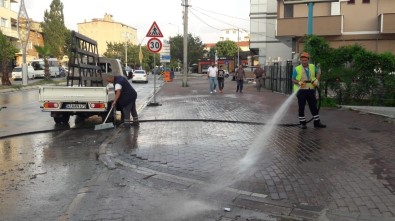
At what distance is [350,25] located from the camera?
3203cm

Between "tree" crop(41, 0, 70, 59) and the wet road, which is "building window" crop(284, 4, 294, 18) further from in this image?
"tree" crop(41, 0, 70, 59)

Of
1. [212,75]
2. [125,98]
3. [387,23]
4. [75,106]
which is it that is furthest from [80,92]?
[387,23]

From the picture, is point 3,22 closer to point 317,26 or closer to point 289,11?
point 289,11

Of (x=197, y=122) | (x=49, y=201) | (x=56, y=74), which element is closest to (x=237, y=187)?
(x=49, y=201)

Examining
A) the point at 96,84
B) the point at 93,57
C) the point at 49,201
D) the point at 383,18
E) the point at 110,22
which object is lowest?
the point at 49,201

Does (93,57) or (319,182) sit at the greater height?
(93,57)

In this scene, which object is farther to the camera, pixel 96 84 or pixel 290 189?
pixel 96 84

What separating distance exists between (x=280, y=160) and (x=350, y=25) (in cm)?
2773

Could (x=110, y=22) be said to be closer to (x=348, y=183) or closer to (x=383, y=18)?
(x=383, y=18)

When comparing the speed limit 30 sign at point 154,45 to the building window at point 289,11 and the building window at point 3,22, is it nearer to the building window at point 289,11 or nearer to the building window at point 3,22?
the building window at point 289,11

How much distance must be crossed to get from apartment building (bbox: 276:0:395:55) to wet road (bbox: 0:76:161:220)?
2253cm

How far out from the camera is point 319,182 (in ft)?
19.1

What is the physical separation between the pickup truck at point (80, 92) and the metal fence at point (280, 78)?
1009 centimetres

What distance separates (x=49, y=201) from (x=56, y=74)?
54.6 meters
